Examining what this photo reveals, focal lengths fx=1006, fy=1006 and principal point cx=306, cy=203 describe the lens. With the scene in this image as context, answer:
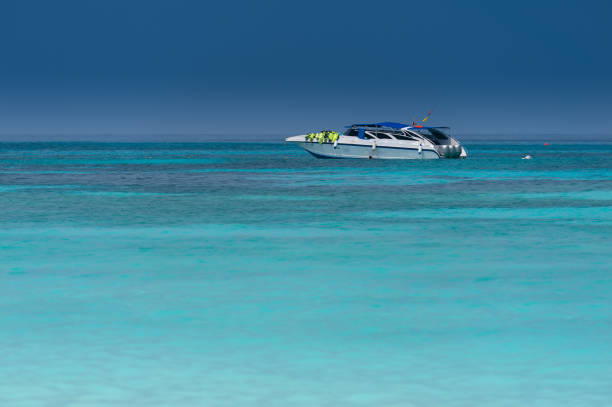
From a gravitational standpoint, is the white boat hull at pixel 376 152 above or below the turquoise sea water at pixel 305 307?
above

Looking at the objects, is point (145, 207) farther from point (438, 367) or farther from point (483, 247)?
point (438, 367)

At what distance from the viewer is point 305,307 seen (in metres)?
11.1

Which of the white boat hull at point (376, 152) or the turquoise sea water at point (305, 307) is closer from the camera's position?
the turquoise sea water at point (305, 307)

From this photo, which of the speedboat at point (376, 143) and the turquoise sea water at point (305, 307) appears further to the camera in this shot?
the speedboat at point (376, 143)

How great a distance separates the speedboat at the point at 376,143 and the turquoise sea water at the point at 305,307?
3264cm

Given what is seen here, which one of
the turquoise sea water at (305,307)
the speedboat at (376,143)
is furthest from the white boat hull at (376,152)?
the turquoise sea water at (305,307)

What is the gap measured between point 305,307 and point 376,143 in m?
46.2

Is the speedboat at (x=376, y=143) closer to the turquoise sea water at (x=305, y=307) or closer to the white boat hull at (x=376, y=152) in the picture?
the white boat hull at (x=376, y=152)

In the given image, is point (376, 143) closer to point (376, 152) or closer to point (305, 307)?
point (376, 152)

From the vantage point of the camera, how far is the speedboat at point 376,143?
187ft

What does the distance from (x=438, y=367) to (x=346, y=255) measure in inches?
290

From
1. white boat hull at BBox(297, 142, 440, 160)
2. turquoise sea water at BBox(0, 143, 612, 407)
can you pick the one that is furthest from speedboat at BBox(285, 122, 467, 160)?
turquoise sea water at BBox(0, 143, 612, 407)

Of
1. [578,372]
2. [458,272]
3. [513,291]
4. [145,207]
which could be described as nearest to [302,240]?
[458,272]

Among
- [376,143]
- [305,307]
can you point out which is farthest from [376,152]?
[305,307]
